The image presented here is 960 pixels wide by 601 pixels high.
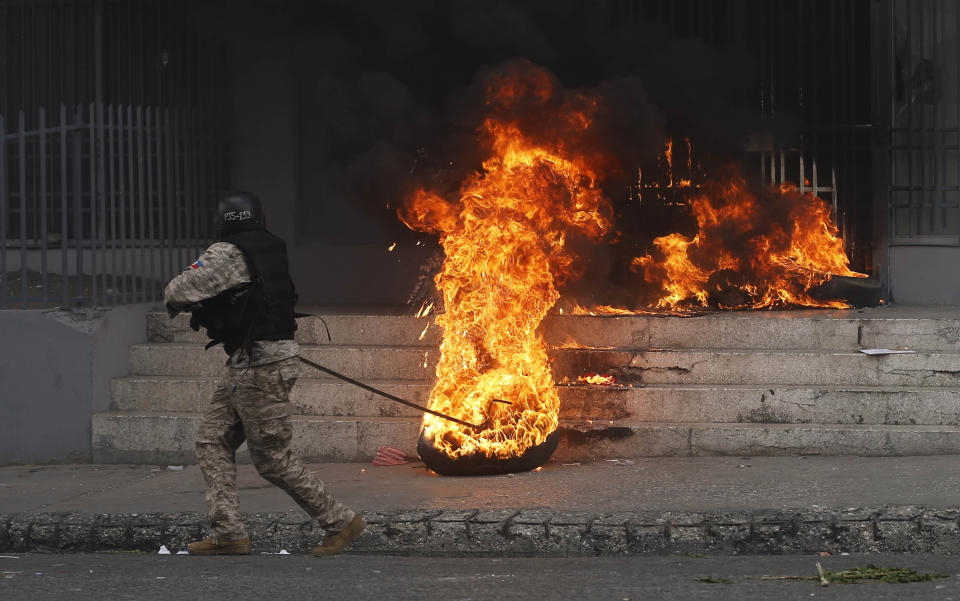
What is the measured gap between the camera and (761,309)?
1016 cm

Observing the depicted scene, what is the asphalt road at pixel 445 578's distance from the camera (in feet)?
17.5

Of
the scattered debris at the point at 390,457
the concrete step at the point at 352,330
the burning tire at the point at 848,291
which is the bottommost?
the scattered debris at the point at 390,457

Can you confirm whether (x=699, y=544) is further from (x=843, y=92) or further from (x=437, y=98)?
(x=843, y=92)

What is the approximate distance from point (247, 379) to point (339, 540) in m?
0.93

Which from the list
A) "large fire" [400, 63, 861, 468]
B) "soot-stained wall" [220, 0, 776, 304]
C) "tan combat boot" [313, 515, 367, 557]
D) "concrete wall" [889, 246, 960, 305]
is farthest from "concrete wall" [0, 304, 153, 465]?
"concrete wall" [889, 246, 960, 305]

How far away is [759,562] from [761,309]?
4.40 meters

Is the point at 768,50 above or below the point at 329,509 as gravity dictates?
above

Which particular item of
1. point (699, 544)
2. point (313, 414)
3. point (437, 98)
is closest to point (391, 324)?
point (313, 414)

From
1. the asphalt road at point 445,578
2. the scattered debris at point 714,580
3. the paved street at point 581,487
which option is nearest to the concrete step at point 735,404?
the paved street at point 581,487

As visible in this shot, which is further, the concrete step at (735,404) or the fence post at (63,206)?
the fence post at (63,206)

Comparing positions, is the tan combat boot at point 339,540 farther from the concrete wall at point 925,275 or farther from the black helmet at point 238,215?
the concrete wall at point 925,275

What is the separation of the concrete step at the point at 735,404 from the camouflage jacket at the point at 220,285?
8.14 ft

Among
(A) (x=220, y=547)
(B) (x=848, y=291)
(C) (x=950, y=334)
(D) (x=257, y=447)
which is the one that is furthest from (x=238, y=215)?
(B) (x=848, y=291)

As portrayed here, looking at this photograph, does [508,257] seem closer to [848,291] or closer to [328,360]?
[328,360]
